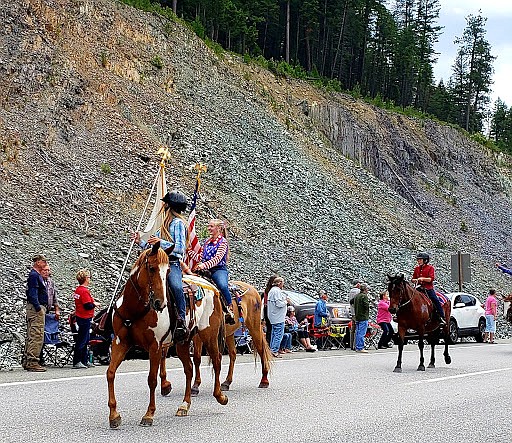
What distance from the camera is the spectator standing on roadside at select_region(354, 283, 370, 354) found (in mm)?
22797

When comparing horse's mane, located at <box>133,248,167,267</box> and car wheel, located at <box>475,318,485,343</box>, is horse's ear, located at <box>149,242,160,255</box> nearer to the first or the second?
horse's mane, located at <box>133,248,167,267</box>

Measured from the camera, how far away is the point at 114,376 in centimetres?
914

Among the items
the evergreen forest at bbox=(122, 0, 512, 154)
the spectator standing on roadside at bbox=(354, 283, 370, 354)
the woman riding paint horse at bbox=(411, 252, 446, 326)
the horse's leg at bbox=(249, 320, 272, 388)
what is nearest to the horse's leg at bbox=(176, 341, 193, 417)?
the horse's leg at bbox=(249, 320, 272, 388)

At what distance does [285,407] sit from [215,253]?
2.56 meters

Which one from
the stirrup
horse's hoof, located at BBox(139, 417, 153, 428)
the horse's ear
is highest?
the horse's ear

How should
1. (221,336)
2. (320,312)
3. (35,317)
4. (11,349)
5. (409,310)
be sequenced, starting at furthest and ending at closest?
(320,312) → (11,349) → (409,310) → (35,317) → (221,336)

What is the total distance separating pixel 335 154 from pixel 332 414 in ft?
138

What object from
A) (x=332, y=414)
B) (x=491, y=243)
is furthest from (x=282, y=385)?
(x=491, y=243)

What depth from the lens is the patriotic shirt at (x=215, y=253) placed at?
12.0 m

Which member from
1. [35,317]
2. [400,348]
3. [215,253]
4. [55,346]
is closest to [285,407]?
[215,253]

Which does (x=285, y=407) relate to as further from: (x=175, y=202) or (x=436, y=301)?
(x=436, y=301)

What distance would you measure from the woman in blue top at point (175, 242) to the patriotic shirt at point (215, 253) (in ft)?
4.27

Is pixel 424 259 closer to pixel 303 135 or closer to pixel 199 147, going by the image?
pixel 199 147

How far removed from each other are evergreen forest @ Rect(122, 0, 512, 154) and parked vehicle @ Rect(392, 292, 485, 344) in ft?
94.6
